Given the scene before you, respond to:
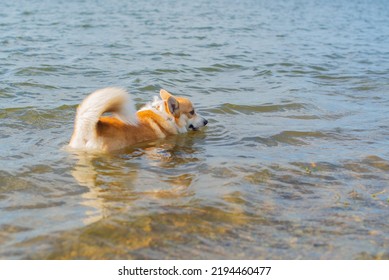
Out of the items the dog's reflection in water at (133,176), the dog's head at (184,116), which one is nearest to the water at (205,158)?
the dog's reflection in water at (133,176)

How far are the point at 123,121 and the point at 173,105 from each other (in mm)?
900

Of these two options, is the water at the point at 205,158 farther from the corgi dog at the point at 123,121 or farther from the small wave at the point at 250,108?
the corgi dog at the point at 123,121

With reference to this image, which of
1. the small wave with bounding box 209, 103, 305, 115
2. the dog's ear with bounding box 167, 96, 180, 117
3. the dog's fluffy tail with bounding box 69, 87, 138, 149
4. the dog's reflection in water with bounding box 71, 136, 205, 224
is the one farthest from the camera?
the small wave with bounding box 209, 103, 305, 115

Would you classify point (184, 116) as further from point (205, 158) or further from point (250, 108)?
point (250, 108)

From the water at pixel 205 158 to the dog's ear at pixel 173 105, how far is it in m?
0.34

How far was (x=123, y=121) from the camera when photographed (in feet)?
16.7

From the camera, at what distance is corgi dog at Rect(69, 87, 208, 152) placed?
452cm

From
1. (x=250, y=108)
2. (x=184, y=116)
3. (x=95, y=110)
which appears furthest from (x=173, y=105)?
(x=95, y=110)

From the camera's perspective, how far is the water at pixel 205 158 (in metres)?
3.18

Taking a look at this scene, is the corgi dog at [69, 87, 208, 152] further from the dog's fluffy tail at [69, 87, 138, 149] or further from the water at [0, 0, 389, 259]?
the water at [0, 0, 389, 259]

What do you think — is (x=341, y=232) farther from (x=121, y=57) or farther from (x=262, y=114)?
(x=121, y=57)

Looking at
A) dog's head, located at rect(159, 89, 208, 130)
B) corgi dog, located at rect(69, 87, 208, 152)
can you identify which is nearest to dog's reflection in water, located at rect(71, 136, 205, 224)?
corgi dog, located at rect(69, 87, 208, 152)

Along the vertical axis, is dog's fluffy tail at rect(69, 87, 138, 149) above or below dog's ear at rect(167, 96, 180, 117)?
above
